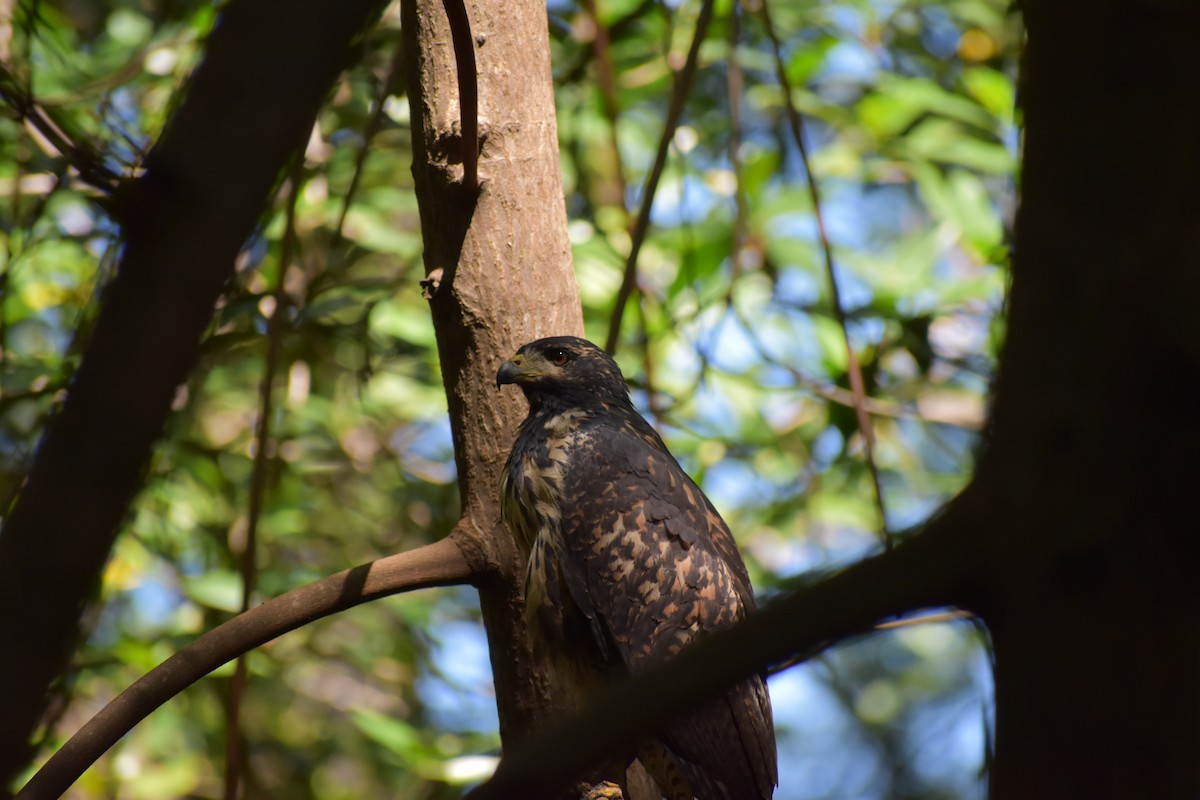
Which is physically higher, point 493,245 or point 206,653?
point 493,245

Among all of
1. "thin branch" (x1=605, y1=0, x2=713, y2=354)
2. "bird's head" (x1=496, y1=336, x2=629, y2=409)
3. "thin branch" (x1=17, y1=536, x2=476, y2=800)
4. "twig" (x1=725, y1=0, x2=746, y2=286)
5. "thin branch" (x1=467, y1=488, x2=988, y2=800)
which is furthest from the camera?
"twig" (x1=725, y1=0, x2=746, y2=286)

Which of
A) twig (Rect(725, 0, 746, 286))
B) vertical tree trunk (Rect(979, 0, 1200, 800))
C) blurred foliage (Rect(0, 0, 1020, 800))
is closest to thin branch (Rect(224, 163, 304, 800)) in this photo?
blurred foliage (Rect(0, 0, 1020, 800))

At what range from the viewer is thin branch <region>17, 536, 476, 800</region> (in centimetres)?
254

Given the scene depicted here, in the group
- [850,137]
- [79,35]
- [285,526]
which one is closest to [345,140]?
[79,35]

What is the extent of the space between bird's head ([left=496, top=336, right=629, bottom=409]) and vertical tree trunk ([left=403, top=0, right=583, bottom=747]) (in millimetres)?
61

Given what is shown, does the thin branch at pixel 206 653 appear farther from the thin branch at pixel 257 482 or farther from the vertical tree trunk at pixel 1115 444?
the vertical tree trunk at pixel 1115 444

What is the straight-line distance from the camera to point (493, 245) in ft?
9.68

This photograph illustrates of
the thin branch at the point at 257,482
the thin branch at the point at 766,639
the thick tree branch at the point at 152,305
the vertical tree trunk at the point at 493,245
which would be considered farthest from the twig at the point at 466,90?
the thin branch at the point at 766,639

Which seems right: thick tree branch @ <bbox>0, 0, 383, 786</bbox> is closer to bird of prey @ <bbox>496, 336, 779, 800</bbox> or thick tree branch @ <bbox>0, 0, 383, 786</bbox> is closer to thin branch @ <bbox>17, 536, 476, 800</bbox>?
thin branch @ <bbox>17, 536, 476, 800</bbox>

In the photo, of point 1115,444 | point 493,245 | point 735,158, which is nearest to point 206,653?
point 493,245

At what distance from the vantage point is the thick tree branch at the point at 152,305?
2.73ft

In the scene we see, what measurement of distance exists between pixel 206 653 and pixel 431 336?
269cm

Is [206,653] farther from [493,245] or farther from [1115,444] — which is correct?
[1115,444]

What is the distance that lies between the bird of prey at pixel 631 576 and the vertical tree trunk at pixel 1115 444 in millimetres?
2192
